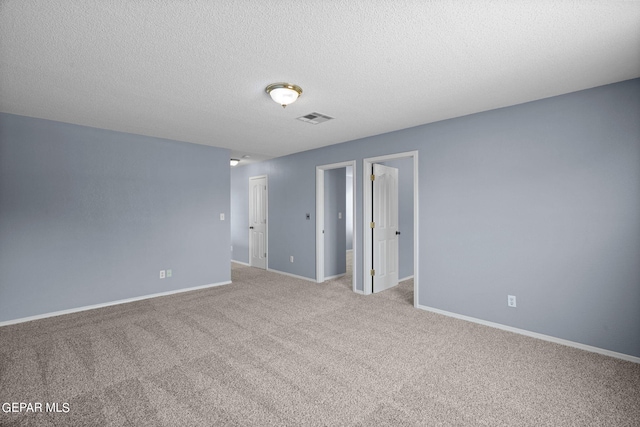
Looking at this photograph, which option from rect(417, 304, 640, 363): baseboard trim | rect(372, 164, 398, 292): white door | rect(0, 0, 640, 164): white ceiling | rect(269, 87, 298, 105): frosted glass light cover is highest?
rect(0, 0, 640, 164): white ceiling

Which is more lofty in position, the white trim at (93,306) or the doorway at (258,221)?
the doorway at (258,221)

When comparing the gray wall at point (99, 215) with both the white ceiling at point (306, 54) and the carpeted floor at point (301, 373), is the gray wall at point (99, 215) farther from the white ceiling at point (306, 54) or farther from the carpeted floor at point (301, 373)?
the white ceiling at point (306, 54)

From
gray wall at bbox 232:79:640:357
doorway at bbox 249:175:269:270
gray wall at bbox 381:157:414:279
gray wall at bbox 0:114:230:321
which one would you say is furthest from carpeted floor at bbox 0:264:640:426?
doorway at bbox 249:175:269:270

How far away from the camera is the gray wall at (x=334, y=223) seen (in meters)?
5.55

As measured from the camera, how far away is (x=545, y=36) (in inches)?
75.5

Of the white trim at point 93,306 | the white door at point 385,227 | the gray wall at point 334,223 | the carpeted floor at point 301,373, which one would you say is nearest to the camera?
the carpeted floor at point 301,373

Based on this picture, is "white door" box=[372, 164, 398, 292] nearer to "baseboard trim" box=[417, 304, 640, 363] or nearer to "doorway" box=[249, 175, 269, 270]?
"baseboard trim" box=[417, 304, 640, 363]

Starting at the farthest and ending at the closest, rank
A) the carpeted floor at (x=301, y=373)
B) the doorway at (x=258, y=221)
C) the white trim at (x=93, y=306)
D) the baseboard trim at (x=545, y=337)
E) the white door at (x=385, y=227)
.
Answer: the doorway at (x=258, y=221), the white door at (x=385, y=227), the white trim at (x=93, y=306), the baseboard trim at (x=545, y=337), the carpeted floor at (x=301, y=373)

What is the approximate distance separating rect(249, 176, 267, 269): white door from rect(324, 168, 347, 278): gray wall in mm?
1676

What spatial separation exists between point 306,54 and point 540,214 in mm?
2803

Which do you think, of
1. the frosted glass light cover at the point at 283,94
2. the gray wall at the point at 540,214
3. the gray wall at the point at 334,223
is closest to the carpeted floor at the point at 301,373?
the gray wall at the point at 540,214

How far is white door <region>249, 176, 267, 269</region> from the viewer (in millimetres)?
6559

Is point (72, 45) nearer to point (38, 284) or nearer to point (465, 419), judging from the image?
point (38, 284)

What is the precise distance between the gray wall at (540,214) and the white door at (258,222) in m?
3.44
